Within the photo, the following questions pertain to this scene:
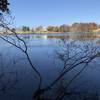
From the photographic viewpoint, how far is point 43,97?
7.71 m

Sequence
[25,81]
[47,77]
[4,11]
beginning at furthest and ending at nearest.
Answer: [47,77]
[25,81]
[4,11]

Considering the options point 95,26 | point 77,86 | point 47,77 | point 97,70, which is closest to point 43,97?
point 77,86

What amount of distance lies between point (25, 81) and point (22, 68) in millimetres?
2728

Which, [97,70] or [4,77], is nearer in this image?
[4,77]

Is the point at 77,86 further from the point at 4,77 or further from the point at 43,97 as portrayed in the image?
the point at 4,77

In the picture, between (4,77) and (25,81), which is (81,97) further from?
(4,77)

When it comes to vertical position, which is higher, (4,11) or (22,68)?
(4,11)

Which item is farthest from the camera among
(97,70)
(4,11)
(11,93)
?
(97,70)

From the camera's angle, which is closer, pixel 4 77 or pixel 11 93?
pixel 11 93

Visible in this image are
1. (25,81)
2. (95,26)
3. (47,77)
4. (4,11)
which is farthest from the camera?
(95,26)

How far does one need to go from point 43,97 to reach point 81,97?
126 cm

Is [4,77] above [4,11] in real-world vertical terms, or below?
below

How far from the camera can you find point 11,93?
8320mm

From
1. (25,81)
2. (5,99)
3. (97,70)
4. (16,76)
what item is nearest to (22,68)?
(16,76)
